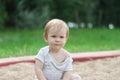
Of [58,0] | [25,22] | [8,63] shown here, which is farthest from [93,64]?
[58,0]

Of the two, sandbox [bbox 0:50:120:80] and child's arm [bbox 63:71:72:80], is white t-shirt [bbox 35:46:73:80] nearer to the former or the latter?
child's arm [bbox 63:71:72:80]

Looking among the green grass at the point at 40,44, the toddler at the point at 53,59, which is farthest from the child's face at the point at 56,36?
the green grass at the point at 40,44

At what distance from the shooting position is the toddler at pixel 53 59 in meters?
4.41

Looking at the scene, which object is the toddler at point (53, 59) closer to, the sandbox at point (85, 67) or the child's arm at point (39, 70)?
the child's arm at point (39, 70)

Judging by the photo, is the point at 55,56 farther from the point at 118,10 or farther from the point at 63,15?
the point at 118,10

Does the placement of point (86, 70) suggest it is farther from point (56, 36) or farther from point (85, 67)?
point (56, 36)

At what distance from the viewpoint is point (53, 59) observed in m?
4.51

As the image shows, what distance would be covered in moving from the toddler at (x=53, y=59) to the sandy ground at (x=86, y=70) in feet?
4.16

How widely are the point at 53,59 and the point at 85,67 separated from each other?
2.06 metres

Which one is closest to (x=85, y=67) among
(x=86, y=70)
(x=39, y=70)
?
(x=86, y=70)

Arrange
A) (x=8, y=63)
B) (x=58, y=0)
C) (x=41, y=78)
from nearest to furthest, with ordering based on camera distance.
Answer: (x=41, y=78), (x=8, y=63), (x=58, y=0)

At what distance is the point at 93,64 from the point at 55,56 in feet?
7.34

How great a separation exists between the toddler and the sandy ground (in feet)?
4.16

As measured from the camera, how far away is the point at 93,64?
6688mm
